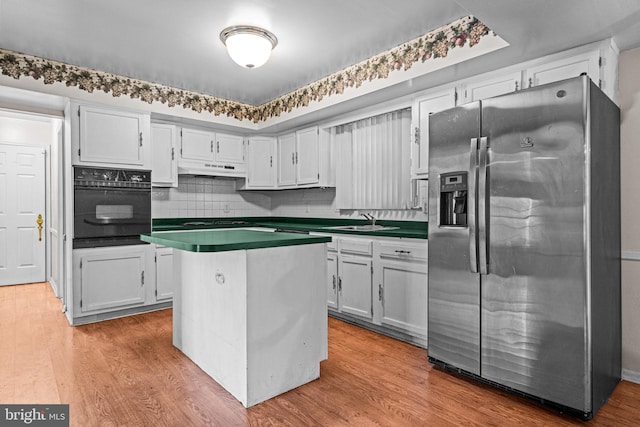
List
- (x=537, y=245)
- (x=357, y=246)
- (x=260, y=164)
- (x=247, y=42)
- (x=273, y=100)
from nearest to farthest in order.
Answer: (x=537, y=245), (x=247, y=42), (x=357, y=246), (x=273, y=100), (x=260, y=164)

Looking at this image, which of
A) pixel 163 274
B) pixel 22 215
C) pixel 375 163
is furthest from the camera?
pixel 22 215

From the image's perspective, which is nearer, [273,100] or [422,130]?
[422,130]

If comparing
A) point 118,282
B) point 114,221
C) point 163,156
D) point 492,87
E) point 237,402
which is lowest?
point 237,402

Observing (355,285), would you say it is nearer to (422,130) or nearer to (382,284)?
(382,284)

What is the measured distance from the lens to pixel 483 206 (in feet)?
7.44

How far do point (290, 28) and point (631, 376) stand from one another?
338 centimetres

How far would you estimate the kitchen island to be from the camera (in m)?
2.11

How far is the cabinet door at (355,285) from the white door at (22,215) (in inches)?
188

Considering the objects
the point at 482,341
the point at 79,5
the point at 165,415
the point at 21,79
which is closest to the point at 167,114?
the point at 21,79

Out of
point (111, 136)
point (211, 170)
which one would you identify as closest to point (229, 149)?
point (211, 170)

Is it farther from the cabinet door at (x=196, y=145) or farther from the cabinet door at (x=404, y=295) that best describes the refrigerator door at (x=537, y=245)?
the cabinet door at (x=196, y=145)

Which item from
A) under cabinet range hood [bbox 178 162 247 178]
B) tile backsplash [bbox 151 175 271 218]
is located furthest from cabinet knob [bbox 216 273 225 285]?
tile backsplash [bbox 151 175 271 218]

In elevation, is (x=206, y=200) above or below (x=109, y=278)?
above

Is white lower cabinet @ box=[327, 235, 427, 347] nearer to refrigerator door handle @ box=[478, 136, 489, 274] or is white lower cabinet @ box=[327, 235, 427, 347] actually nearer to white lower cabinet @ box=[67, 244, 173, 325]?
refrigerator door handle @ box=[478, 136, 489, 274]
